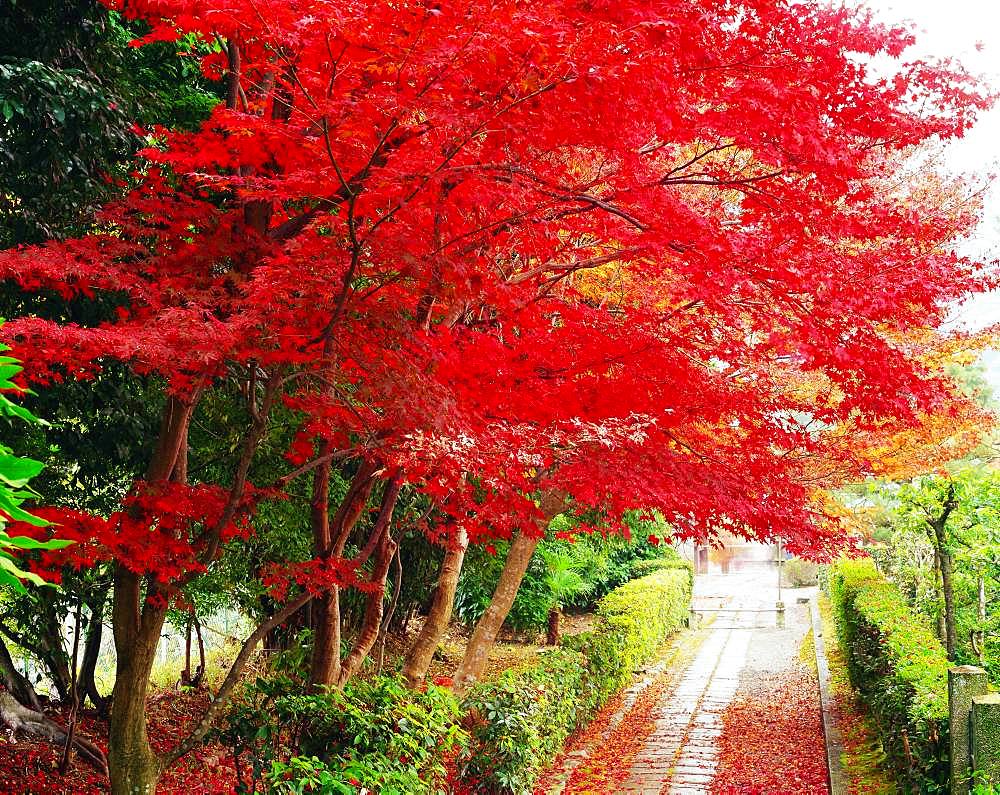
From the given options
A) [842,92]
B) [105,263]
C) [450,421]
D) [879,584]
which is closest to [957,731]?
[450,421]

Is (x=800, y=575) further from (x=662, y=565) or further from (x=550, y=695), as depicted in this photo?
(x=550, y=695)

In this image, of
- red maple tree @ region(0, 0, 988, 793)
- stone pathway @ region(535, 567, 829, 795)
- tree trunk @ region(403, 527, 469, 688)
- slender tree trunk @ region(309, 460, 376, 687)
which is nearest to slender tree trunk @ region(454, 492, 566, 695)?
tree trunk @ region(403, 527, 469, 688)

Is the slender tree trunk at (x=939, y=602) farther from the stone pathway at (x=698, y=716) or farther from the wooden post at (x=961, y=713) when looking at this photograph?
the wooden post at (x=961, y=713)

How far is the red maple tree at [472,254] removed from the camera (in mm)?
4496

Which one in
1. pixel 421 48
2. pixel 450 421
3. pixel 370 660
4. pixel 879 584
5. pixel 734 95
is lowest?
pixel 370 660

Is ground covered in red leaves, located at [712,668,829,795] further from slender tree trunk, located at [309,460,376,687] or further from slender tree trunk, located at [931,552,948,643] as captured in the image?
slender tree trunk, located at [309,460,376,687]

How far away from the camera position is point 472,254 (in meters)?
6.40

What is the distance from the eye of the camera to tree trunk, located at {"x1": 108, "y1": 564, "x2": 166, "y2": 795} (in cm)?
562

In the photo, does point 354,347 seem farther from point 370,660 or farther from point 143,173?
point 370,660

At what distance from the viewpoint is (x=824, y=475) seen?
1133 cm

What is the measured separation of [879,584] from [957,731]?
8.68 meters

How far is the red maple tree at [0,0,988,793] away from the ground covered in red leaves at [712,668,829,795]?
3.51 m

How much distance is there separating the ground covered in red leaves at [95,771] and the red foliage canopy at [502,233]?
10.3ft

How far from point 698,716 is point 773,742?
176 centimetres
